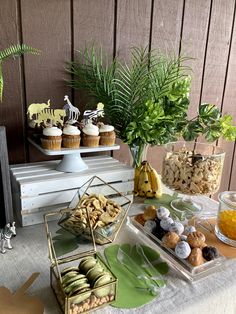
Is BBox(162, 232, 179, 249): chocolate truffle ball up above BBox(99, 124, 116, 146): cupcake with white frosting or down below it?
below

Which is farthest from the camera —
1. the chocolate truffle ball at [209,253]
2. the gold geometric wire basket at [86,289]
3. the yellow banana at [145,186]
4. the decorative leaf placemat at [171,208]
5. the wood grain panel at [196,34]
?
the wood grain panel at [196,34]

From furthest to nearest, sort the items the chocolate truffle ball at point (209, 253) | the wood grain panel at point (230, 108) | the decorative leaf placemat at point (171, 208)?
the wood grain panel at point (230, 108) → the decorative leaf placemat at point (171, 208) → the chocolate truffle ball at point (209, 253)

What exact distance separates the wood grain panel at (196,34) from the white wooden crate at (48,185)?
601 millimetres

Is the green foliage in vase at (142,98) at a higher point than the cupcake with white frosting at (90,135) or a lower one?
higher

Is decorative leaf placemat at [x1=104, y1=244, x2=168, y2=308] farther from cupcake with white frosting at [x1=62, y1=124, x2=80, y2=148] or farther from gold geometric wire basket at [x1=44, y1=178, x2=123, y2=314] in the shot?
cupcake with white frosting at [x1=62, y1=124, x2=80, y2=148]

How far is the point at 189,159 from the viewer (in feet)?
2.79

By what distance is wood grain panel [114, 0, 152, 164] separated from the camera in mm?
1000

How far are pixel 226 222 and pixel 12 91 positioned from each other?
71 cm

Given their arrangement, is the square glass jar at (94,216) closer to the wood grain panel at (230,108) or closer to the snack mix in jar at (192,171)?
the snack mix in jar at (192,171)

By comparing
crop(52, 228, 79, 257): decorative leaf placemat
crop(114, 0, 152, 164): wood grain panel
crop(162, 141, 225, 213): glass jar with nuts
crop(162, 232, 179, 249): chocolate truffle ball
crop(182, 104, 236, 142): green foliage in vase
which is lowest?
crop(52, 228, 79, 257): decorative leaf placemat

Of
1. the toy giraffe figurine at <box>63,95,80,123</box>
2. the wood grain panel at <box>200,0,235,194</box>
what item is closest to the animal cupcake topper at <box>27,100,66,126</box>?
the toy giraffe figurine at <box>63,95,80,123</box>

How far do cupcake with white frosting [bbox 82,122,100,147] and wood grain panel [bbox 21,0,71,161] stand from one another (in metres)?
0.22

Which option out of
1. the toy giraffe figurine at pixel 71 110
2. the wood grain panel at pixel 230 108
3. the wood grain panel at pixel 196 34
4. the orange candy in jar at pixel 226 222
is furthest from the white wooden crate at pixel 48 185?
the wood grain panel at pixel 230 108

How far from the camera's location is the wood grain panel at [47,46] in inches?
34.0
